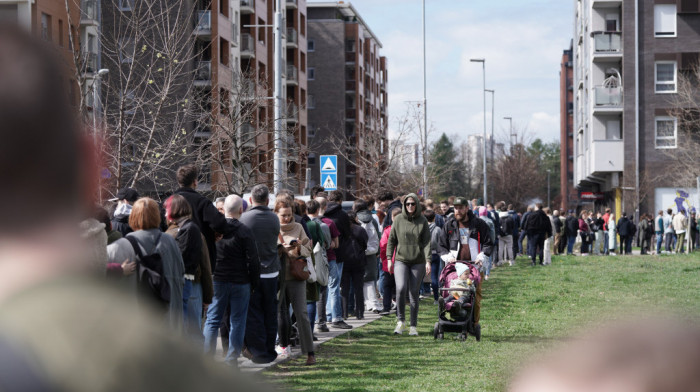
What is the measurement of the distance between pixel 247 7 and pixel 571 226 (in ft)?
90.7

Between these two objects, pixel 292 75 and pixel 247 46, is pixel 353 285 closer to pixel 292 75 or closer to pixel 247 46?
pixel 247 46

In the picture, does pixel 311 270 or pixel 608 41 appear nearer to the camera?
pixel 311 270

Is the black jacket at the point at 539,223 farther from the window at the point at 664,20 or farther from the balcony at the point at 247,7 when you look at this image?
the balcony at the point at 247,7

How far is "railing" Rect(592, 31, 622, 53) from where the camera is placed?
61625 mm

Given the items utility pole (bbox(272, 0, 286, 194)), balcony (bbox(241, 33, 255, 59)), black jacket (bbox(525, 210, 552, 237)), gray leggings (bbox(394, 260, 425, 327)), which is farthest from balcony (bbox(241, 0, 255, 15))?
gray leggings (bbox(394, 260, 425, 327))

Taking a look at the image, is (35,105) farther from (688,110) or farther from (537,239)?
(688,110)

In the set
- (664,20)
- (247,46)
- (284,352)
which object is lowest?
(284,352)

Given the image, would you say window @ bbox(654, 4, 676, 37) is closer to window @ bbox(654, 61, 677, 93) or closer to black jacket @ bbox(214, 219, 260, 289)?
window @ bbox(654, 61, 677, 93)

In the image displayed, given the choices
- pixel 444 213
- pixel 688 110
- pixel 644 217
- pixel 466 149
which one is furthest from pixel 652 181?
pixel 466 149

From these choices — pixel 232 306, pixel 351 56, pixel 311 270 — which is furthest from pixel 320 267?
pixel 351 56

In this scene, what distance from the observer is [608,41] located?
203 ft

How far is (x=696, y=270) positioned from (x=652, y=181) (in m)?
28.6

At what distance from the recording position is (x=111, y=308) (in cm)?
105

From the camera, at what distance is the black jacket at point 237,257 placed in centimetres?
1162
